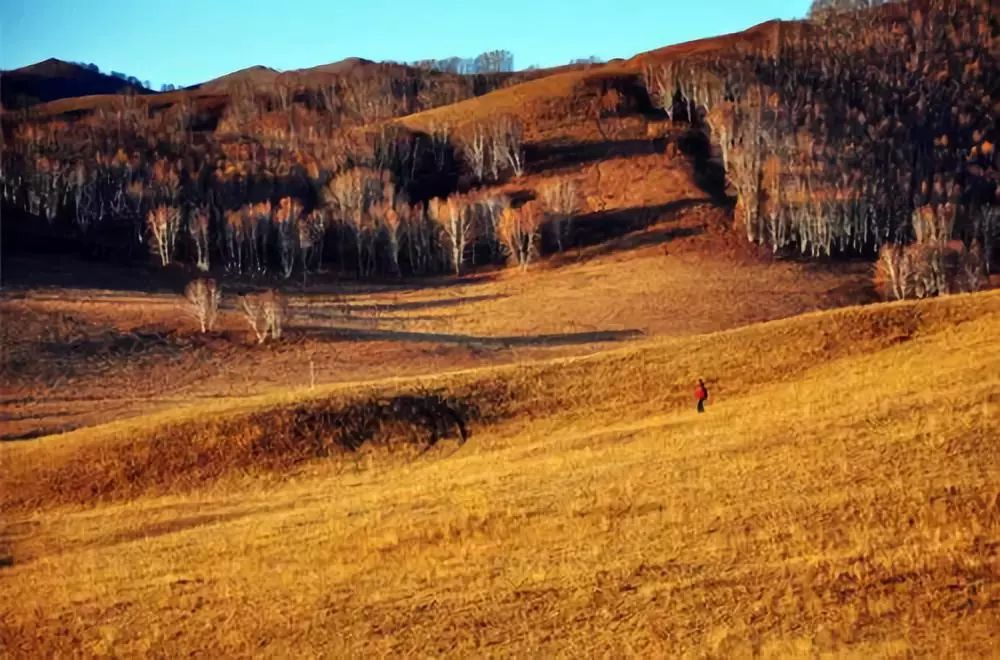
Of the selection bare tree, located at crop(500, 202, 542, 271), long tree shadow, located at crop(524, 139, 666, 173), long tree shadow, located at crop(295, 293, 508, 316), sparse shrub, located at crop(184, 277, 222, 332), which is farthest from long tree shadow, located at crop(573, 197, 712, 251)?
sparse shrub, located at crop(184, 277, 222, 332)

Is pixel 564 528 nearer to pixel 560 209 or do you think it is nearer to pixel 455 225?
pixel 455 225

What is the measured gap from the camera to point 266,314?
57.4 meters

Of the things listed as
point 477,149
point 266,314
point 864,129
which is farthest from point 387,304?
point 864,129

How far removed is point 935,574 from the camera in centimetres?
1324

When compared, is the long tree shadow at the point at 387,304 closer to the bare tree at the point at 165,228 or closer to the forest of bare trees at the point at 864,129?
the bare tree at the point at 165,228

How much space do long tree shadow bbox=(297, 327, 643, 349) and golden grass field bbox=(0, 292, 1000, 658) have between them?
87.6 ft

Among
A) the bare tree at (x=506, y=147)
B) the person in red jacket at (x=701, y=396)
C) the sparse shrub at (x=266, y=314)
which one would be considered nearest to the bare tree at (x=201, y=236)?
the sparse shrub at (x=266, y=314)

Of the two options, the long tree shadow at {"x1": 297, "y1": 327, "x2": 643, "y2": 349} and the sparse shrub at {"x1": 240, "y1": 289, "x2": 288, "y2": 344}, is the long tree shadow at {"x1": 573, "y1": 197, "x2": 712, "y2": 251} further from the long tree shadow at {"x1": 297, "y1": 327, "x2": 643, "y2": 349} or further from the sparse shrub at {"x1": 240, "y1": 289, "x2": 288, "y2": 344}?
the sparse shrub at {"x1": 240, "y1": 289, "x2": 288, "y2": 344}

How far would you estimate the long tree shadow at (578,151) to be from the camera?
110 meters

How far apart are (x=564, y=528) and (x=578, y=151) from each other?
98.2m

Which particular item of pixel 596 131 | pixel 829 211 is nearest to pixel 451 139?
pixel 596 131

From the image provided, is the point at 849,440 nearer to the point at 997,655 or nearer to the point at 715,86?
the point at 997,655

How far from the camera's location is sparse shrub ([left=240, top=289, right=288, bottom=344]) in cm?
5734

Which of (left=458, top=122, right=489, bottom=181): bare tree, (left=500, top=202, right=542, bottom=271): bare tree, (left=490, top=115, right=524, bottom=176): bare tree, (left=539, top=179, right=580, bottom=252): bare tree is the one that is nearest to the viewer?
(left=500, top=202, right=542, bottom=271): bare tree
